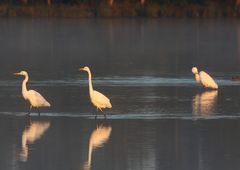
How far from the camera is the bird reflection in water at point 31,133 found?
519 inches

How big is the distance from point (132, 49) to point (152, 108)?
17.8 meters

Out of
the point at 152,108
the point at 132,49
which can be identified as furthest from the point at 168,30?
the point at 152,108

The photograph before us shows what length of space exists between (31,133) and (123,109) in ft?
9.74

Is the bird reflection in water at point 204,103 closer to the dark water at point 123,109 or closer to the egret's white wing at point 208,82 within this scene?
the dark water at point 123,109

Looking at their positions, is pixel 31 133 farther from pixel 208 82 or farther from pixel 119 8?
pixel 119 8

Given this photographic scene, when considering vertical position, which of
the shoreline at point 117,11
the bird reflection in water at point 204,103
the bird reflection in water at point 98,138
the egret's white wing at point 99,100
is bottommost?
the shoreline at point 117,11

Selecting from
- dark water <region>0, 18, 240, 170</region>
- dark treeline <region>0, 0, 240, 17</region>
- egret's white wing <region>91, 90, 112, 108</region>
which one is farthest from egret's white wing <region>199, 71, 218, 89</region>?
dark treeline <region>0, 0, 240, 17</region>

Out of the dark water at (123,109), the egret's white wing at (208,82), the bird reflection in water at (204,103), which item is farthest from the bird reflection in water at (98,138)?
the egret's white wing at (208,82)

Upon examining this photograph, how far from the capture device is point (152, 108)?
698 inches

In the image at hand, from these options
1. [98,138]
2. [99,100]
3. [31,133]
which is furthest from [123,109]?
[98,138]

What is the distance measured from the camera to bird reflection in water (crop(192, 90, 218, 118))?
17156mm

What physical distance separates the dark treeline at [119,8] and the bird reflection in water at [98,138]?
151 ft

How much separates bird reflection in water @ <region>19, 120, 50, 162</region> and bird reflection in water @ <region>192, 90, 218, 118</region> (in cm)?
266

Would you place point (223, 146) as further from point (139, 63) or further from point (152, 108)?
point (139, 63)
